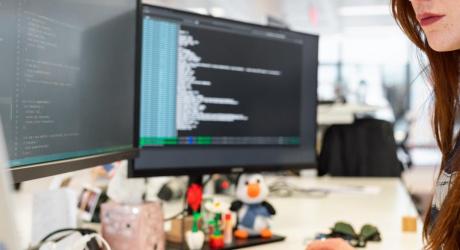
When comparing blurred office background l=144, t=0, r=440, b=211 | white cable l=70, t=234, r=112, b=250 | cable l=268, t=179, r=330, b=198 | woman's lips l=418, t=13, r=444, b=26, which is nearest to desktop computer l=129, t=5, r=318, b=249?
white cable l=70, t=234, r=112, b=250

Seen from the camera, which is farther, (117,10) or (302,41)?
(302,41)

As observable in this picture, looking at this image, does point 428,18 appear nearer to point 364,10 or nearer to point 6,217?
point 6,217

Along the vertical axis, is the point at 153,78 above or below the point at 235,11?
below

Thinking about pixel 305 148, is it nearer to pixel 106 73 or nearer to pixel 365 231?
pixel 365 231

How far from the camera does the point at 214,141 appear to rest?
3.92 feet

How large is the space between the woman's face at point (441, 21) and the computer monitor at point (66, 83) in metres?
0.55

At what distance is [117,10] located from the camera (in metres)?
0.95

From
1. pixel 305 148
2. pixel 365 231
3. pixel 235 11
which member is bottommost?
pixel 365 231

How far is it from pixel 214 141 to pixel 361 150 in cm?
127

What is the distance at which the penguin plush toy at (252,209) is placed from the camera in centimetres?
112

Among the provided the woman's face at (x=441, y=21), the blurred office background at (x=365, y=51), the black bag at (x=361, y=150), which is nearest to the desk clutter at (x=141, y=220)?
the woman's face at (x=441, y=21)

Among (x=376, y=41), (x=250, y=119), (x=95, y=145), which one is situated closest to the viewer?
(x=95, y=145)

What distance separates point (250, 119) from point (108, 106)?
450 millimetres

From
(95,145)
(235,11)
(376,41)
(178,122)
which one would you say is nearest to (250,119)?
(178,122)
